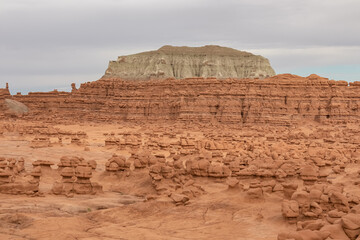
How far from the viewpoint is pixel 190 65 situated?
8325 cm

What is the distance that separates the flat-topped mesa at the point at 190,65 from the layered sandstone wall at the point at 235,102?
18.4 metres

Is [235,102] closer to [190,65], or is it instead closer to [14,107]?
[14,107]

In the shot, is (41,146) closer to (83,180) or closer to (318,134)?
(83,180)

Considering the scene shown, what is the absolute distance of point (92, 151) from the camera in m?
27.6

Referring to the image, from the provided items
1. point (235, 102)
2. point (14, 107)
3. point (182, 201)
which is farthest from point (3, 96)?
point (182, 201)

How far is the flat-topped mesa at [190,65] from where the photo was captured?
80.2 meters

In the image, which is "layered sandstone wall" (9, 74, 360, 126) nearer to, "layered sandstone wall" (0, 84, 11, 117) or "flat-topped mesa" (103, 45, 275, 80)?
"layered sandstone wall" (0, 84, 11, 117)

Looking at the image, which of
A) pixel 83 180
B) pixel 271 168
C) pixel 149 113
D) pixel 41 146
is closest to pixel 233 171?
pixel 271 168

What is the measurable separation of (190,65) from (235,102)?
108ft

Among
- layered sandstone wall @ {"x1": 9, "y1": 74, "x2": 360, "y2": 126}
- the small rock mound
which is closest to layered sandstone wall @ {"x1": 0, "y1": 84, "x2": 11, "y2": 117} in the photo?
the small rock mound

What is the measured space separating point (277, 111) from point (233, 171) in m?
33.9

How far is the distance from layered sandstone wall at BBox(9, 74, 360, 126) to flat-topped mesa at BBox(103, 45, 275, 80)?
18358 mm

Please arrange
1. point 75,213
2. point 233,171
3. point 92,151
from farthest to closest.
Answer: point 92,151
point 233,171
point 75,213

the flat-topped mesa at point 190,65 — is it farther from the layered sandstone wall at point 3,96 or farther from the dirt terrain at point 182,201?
the dirt terrain at point 182,201
